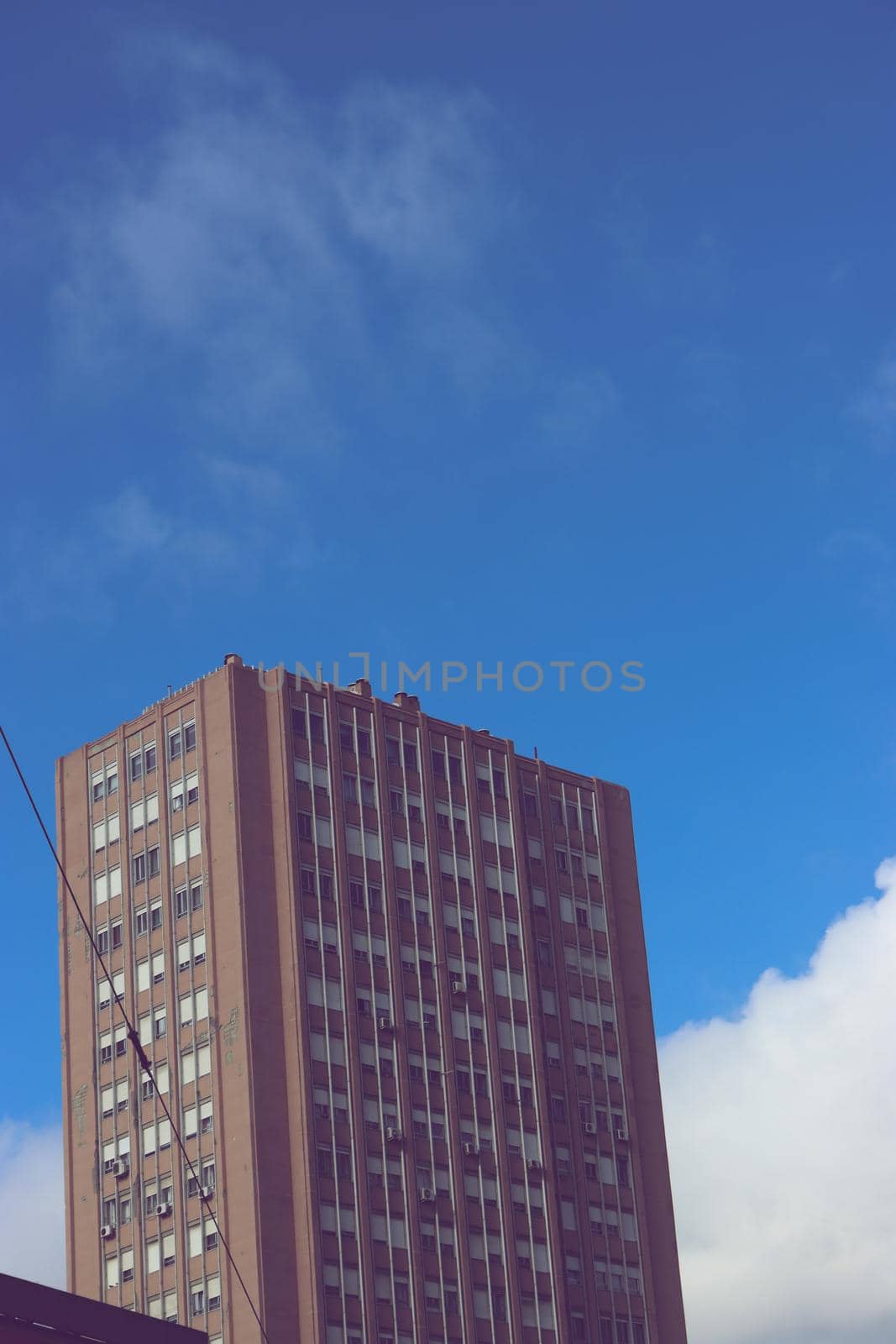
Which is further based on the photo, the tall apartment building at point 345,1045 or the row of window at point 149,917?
the row of window at point 149,917

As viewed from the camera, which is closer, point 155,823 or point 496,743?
point 155,823

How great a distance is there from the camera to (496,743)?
119375mm

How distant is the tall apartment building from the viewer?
327 feet

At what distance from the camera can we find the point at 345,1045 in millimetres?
103875

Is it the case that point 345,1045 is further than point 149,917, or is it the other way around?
point 149,917

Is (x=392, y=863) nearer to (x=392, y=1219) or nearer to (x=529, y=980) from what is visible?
(x=529, y=980)

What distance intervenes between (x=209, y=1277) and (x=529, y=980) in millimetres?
24778

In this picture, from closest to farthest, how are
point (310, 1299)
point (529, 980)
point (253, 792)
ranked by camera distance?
point (310, 1299)
point (253, 792)
point (529, 980)

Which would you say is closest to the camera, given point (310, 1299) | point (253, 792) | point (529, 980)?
point (310, 1299)

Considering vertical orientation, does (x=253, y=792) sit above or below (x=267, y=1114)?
above

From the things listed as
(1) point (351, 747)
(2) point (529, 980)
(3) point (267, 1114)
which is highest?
(1) point (351, 747)

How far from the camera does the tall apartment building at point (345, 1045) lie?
99812mm

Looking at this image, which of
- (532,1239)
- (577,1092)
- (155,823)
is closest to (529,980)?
(577,1092)

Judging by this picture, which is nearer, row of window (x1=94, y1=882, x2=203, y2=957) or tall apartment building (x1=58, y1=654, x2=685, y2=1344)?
tall apartment building (x1=58, y1=654, x2=685, y2=1344)
